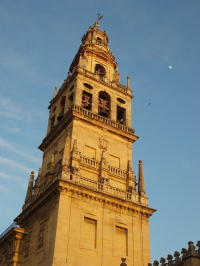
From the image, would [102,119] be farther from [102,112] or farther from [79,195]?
[79,195]

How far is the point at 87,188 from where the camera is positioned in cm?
3138

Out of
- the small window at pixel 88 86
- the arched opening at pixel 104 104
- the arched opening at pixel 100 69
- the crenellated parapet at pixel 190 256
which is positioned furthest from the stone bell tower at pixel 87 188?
the crenellated parapet at pixel 190 256

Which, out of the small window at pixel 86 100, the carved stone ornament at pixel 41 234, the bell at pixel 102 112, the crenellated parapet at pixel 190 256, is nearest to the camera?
the crenellated parapet at pixel 190 256

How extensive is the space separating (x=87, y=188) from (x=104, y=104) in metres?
11.6

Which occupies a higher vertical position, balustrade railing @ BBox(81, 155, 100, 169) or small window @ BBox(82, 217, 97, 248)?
balustrade railing @ BBox(81, 155, 100, 169)

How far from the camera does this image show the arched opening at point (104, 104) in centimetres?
3956

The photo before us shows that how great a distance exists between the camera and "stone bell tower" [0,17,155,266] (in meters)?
29.4

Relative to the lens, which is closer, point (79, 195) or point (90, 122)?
point (79, 195)

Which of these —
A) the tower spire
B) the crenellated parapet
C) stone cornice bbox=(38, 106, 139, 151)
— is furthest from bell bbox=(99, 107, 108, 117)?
the crenellated parapet

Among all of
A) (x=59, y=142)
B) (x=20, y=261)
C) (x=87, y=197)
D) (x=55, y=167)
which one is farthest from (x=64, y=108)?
(x=20, y=261)

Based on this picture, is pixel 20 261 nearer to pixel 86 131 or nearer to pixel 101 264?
pixel 101 264

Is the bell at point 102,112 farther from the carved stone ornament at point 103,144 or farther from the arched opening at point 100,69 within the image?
the arched opening at point 100,69

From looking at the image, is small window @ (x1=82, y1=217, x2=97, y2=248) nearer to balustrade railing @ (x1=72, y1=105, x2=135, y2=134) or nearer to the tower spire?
the tower spire

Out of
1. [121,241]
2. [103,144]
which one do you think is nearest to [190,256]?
[121,241]
